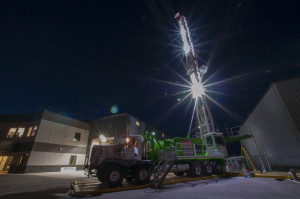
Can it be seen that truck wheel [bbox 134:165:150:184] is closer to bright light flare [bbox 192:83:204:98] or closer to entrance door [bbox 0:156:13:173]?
bright light flare [bbox 192:83:204:98]

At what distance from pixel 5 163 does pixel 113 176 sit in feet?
86.1

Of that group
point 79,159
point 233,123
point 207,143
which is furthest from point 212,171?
point 233,123

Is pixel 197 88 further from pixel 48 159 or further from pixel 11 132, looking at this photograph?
pixel 11 132

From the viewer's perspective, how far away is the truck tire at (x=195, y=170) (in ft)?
38.8

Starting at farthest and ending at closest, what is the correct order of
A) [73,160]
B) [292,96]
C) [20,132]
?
[73,160] → [20,132] → [292,96]

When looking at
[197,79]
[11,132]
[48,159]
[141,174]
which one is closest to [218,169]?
[141,174]

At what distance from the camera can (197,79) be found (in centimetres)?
2134

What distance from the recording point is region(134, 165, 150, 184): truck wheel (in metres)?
9.12

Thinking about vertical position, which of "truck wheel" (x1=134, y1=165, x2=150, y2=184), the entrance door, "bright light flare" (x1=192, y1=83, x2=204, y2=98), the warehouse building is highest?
"bright light flare" (x1=192, y1=83, x2=204, y2=98)

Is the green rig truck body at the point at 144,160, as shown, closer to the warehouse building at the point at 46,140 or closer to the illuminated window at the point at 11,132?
the warehouse building at the point at 46,140

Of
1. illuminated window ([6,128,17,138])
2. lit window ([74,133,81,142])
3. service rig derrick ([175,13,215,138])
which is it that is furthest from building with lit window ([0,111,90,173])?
service rig derrick ([175,13,215,138])

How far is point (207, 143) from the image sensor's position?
15398mm

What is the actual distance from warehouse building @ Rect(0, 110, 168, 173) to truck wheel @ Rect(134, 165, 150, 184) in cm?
1117

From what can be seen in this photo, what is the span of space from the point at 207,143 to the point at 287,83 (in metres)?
10.1
